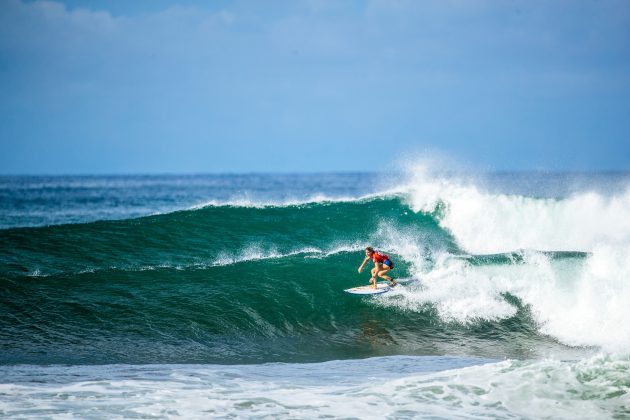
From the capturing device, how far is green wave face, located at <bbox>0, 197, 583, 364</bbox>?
11.2 m

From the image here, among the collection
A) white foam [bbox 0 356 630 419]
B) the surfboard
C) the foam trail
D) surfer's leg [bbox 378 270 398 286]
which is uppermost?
the foam trail

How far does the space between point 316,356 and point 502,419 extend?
4.05 m

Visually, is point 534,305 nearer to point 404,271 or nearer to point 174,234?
point 404,271

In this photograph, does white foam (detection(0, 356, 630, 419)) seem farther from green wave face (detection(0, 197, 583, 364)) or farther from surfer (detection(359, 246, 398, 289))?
surfer (detection(359, 246, 398, 289))

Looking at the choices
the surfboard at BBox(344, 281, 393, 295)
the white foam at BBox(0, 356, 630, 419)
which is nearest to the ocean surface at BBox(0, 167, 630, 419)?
the white foam at BBox(0, 356, 630, 419)

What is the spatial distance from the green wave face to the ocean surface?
2.5 inches

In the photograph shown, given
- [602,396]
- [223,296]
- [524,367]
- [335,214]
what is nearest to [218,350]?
[223,296]

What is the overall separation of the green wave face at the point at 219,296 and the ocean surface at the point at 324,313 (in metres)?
0.06

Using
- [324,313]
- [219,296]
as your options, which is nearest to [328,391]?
[324,313]

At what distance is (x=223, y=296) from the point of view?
1411 centimetres

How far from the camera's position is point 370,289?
14258mm

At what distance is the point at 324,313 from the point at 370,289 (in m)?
1.40

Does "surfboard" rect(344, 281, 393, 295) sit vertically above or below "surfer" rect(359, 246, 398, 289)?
below

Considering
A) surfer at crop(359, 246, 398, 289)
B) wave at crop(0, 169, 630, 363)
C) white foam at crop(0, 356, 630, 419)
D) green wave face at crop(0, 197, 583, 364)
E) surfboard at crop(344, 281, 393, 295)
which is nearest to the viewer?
white foam at crop(0, 356, 630, 419)
